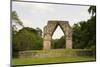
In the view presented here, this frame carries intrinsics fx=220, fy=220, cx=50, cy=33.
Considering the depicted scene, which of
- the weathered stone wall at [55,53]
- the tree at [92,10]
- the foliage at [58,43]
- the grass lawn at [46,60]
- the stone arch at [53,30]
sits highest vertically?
the tree at [92,10]

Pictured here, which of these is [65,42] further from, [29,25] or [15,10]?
[15,10]

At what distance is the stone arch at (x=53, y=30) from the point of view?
2717mm

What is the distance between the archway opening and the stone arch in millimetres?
37

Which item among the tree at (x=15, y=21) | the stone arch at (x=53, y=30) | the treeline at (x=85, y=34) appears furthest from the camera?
the treeline at (x=85, y=34)

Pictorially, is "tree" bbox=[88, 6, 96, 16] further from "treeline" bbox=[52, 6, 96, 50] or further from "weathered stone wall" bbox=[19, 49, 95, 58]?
"weathered stone wall" bbox=[19, 49, 95, 58]

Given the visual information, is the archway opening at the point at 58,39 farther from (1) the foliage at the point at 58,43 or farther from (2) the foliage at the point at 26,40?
(2) the foliage at the point at 26,40

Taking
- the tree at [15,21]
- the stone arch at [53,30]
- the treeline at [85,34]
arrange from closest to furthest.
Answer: the tree at [15,21] < the stone arch at [53,30] < the treeline at [85,34]

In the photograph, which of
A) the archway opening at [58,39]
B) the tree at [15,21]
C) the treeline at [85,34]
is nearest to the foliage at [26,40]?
the tree at [15,21]

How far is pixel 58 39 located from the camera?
278 cm

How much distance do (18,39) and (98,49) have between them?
1115mm

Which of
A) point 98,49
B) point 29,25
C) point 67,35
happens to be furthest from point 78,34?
point 29,25

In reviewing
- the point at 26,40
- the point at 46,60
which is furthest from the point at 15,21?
the point at 46,60

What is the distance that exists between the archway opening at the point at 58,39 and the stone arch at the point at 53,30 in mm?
37

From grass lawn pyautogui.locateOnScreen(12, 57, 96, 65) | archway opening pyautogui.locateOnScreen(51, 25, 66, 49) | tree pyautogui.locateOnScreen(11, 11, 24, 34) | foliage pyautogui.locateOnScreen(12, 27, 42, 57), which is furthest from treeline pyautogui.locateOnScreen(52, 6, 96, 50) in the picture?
tree pyautogui.locateOnScreen(11, 11, 24, 34)
